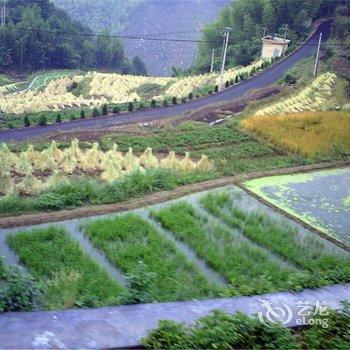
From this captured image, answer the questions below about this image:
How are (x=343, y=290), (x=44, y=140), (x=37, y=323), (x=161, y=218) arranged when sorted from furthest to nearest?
(x=44, y=140)
(x=161, y=218)
(x=343, y=290)
(x=37, y=323)

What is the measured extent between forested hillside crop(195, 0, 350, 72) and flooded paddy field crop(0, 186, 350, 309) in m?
26.3

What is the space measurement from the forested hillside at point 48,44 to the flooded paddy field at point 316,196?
33157 millimetres

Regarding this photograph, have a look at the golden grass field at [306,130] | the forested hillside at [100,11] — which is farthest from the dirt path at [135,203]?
the forested hillside at [100,11]

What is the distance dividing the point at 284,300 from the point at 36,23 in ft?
147

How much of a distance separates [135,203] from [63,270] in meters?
2.82

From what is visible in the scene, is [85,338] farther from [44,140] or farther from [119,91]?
[119,91]

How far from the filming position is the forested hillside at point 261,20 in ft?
112

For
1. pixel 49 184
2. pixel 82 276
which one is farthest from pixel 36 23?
pixel 82 276

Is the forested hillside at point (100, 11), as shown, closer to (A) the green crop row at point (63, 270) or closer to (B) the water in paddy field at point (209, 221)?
(B) the water in paddy field at point (209, 221)

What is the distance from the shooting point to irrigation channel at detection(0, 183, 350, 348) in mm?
4520

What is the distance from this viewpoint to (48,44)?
4469 centimetres

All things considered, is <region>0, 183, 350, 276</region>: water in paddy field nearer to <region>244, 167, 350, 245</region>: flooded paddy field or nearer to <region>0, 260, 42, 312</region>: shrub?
<region>244, 167, 350, 245</region>: flooded paddy field

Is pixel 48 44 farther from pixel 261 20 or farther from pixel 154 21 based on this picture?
pixel 154 21

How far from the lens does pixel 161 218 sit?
862 centimetres
